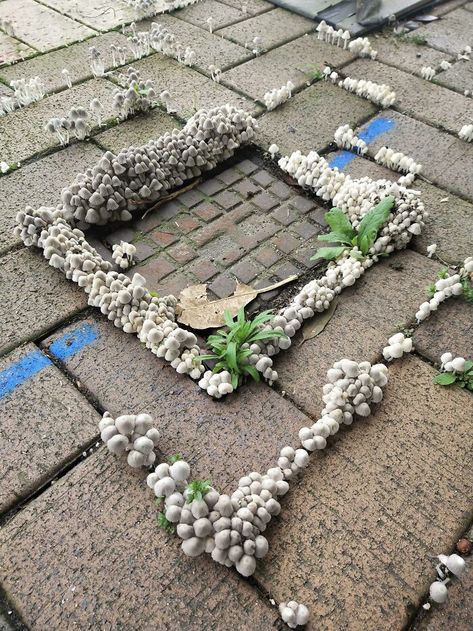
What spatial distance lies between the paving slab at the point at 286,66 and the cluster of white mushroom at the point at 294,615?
3.94m

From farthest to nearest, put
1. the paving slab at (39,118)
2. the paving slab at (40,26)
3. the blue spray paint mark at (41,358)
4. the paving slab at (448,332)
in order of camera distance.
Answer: the paving slab at (40,26), the paving slab at (39,118), the paving slab at (448,332), the blue spray paint mark at (41,358)

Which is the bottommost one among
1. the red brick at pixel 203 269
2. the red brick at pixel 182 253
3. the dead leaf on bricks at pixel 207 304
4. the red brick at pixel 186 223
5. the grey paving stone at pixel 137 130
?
the dead leaf on bricks at pixel 207 304

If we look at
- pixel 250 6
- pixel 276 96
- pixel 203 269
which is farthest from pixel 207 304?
pixel 250 6

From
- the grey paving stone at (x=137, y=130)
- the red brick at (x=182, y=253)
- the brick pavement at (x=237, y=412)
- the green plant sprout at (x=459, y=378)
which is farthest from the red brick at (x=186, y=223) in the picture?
the green plant sprout at (x=459, y=378)

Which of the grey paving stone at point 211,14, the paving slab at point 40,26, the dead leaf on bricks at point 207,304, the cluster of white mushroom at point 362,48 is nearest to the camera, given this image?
the dead leaf on bricks at point 207,304

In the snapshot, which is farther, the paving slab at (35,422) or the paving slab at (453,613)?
the paving slab at (35,422)

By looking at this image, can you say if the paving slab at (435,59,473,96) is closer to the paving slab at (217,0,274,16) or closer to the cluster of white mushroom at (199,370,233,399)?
the paving slab at (217,0,274,16)

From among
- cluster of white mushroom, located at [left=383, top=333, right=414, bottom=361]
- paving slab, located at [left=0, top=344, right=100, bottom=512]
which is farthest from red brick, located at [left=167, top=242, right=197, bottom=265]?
cluster of white mushroom, located at [left=383, top=333, right=414, bottom=361]

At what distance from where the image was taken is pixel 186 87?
465 centimetres

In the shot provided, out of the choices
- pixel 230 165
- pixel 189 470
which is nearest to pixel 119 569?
pixel 189 470

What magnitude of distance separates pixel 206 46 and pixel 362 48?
155 centimetres

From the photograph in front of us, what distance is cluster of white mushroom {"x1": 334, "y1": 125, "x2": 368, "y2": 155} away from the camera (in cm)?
393

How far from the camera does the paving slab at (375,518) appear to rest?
6.38ft

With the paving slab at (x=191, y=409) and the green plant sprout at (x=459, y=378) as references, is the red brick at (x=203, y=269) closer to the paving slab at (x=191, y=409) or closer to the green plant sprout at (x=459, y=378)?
the paving slab at (x=191, y=409)
